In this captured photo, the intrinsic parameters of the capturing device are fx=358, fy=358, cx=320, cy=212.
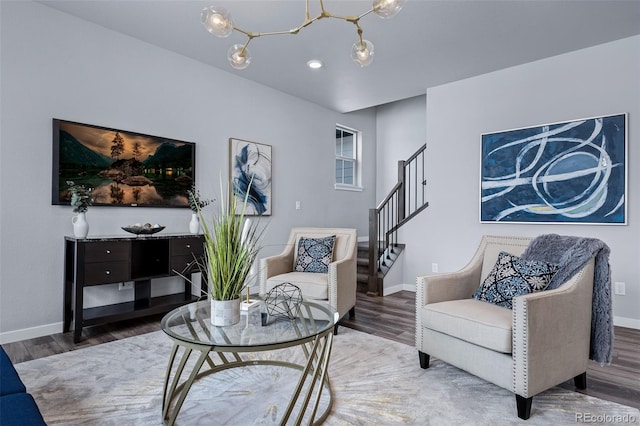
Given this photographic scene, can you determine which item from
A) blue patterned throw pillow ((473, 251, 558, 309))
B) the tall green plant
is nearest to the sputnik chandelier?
the tall green plant

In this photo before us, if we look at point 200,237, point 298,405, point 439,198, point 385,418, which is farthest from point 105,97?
point 439,198

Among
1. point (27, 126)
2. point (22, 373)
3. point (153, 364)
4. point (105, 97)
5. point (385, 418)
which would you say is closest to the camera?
point (385, 418)

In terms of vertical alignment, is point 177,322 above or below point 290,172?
below

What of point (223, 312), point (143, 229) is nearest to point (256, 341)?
point (223, 312)

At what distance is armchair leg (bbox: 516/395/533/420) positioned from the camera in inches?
70.3

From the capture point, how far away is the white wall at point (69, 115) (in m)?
2.81

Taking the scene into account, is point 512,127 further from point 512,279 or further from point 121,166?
point 121,166

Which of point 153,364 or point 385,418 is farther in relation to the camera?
point 153,364

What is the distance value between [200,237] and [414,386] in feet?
8.09

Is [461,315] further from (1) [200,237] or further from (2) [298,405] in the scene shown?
(1) [200,237]

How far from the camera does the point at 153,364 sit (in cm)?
242

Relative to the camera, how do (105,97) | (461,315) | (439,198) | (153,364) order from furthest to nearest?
(439,198) → (105,97) → (153,364) → (461,315)

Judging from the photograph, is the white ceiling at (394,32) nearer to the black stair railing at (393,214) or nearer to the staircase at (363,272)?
the black stair railing at (393,214)

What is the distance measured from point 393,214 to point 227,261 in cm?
441
